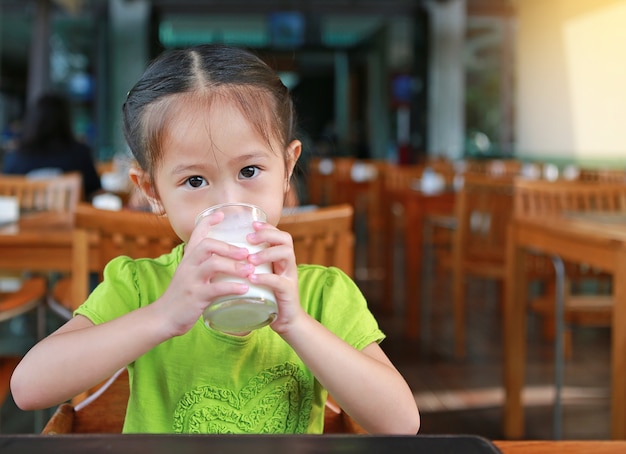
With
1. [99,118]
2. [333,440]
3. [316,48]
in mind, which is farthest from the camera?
[316,48]

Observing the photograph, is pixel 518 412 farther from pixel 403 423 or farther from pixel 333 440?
pixel 333 440

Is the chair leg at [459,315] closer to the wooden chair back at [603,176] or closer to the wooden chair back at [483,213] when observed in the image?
the wooden chair back at [483,213]

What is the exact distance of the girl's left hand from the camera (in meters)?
0.66

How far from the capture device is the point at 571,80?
23.8ft

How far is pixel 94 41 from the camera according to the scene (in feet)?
36.2

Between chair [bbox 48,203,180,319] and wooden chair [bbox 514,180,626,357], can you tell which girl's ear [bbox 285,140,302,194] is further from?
wooden chair [bbox 514,180,626,357]

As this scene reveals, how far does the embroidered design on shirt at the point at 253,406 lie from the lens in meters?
0.89

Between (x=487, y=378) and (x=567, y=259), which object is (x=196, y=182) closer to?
(x=567, y=259)

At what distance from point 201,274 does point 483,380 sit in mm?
2917

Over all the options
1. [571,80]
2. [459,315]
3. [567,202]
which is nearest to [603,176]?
[459,315]

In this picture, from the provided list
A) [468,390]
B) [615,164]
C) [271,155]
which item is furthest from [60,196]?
[615,164]

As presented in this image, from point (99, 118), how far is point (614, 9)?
22.9 feet

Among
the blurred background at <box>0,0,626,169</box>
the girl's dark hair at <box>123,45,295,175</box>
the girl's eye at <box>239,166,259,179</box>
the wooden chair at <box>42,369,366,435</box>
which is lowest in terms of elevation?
the wooden chair at <box>42,369,366,435</box>

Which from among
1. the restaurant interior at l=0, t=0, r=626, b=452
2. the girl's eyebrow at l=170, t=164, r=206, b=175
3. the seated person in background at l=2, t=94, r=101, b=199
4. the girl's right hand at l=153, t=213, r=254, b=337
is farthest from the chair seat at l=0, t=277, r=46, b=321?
the girl's right hand at l=153, t=213, r=254, b=337
